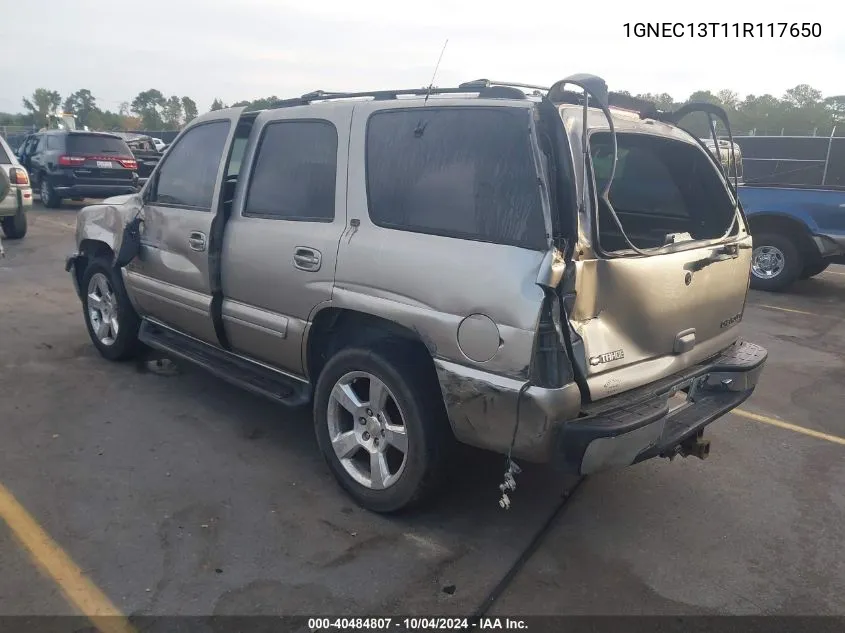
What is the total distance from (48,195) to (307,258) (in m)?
14.9

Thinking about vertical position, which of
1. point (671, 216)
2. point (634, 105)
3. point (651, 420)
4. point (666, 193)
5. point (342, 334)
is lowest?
point (651, 420)

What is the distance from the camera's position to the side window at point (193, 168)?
418cm

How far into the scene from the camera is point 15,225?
37.0ft

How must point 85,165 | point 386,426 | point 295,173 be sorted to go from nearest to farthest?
point 386,426 → point 295,173 → point 85,165

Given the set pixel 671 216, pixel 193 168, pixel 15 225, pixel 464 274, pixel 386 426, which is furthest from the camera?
pixel 15 225

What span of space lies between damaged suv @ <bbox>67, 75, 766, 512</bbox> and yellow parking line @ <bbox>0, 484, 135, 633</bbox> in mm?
1185

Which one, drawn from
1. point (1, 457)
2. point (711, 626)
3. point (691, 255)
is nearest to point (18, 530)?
point (1, 457)

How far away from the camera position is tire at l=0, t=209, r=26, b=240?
11219 mm

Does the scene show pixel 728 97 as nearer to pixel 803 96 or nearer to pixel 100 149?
pixel 803 96

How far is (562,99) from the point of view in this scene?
111 inches

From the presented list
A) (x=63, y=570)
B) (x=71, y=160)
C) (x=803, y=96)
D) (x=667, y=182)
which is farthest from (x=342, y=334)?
(x=803, y=96)

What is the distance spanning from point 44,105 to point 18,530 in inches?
3944

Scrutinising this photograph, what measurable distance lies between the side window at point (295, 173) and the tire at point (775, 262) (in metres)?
7.36

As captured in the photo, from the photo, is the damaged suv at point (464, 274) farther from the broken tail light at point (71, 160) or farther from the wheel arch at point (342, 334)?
the broken tail light at point (71, 160)
